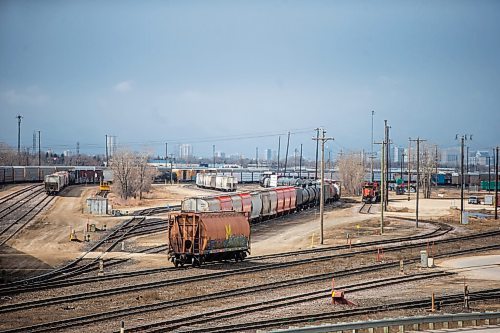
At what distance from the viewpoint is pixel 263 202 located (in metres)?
71.3

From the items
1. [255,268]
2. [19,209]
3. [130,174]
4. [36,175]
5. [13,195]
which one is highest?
[130,174]

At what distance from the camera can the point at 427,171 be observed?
410 ft

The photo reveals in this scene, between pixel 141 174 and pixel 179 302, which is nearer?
pixel 179 302

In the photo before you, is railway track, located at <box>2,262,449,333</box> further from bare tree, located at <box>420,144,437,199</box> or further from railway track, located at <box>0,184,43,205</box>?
bare tree, located at <box>420,144,437,199</box>

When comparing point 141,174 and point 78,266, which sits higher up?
point 141,174

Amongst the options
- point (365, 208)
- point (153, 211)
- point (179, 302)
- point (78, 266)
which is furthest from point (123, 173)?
point (179, 302)

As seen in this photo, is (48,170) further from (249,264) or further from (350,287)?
(350,287)

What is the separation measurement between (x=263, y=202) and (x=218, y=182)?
56838 mm

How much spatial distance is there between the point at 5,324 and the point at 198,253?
1610 centimetres

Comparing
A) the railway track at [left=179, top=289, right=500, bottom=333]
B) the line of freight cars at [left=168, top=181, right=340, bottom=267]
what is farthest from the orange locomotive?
the railway track at [left=179, top=289, right=500, bottom=333]

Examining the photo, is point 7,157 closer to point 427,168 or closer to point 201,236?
point 427,168

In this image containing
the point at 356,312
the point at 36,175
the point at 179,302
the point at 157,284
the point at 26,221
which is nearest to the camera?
the point at 356,312

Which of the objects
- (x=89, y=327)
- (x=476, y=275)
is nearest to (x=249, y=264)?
(x=476, y=275)

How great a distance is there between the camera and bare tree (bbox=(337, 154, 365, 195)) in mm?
131625
